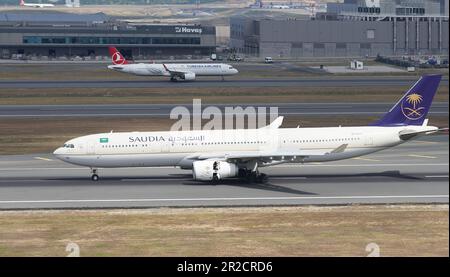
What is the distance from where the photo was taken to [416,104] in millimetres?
62094

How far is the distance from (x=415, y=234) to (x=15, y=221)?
2138cm

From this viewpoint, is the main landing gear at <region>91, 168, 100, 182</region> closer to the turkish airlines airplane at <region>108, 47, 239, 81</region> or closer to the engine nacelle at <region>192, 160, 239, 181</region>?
the engine nacelle at <region>192, 160, 239, 181</region>

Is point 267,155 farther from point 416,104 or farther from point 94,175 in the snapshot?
point 94,175

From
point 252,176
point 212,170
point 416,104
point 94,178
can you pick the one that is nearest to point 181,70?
point 94,178

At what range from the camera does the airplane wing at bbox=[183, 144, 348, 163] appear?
57.7m

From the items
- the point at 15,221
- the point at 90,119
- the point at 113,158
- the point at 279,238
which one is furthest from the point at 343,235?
the point at 90,119

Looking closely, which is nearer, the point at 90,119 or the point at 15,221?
the point at 15,221

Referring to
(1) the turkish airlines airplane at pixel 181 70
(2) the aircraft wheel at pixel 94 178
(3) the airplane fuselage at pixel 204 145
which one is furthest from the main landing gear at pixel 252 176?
(1) the turkish airlines airplane at pixel 181 70

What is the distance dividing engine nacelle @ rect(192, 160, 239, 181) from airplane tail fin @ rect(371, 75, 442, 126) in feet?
42.0

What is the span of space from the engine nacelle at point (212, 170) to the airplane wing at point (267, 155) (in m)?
0.80

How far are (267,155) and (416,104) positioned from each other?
12.3 m

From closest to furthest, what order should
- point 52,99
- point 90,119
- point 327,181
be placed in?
point 327,181 → point 90,119 → point 52,99

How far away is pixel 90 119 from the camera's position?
319ft
